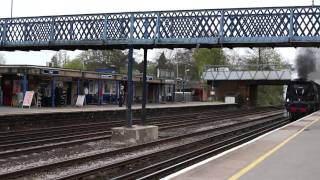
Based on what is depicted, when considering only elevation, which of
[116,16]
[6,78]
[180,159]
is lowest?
[180,159]

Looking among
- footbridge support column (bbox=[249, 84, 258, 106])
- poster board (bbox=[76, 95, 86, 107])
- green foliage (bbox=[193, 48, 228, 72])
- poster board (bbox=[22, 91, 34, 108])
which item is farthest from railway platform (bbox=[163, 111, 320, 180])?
green foliage (bbox=[193, 48, 228, 72])

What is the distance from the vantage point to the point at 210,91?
86875 millimetres

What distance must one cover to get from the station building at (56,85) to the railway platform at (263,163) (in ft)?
76.1

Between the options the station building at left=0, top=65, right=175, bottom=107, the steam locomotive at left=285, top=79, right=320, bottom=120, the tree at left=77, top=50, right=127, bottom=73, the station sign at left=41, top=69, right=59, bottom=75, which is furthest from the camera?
the tree at left=77, top=50, right=127, bottom=73

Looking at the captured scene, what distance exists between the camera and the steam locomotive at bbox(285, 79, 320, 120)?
38500 millimetres

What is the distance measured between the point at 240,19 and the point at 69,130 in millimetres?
9223

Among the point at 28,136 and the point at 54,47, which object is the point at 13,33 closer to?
the point at 54,47

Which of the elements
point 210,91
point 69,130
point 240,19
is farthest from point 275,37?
point 210,91

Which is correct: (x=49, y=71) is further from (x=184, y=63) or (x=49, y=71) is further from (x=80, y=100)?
(x=184, y=63)

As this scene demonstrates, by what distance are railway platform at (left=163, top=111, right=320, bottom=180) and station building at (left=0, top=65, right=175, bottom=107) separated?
76.1 feet

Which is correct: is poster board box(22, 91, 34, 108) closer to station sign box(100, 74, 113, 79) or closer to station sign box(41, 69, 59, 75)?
station sign box(41, 69, 59, 75)

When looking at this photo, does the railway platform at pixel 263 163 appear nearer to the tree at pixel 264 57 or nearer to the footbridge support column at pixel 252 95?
the footbridge support column at pixel 252 95

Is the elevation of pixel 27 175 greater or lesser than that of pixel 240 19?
lesser

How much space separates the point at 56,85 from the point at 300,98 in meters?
17.6
